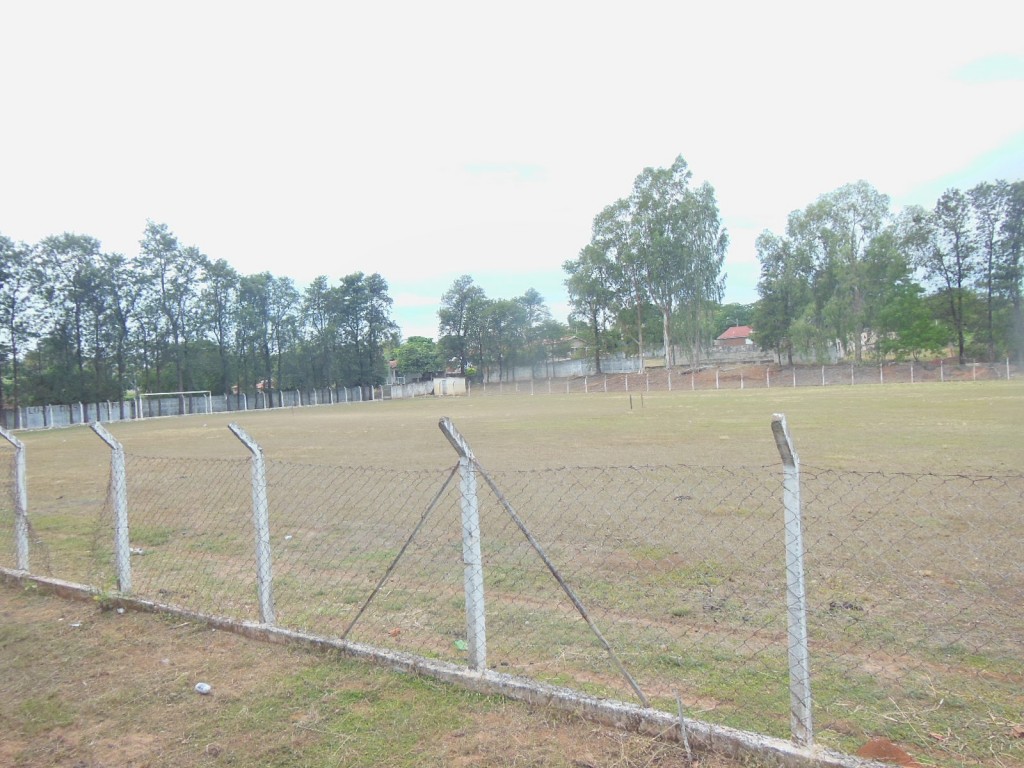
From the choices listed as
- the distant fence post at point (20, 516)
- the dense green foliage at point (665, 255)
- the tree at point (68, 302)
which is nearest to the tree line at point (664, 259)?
the dense green foliage at point (665, 255)

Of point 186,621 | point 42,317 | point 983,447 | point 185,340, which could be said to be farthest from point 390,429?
point 185,340

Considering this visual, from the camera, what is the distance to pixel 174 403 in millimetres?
59156

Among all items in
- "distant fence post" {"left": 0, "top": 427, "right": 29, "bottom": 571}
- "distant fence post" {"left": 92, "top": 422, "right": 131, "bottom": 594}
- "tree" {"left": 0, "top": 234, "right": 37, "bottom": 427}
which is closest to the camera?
"distant fence post" {"left": 92, "top": 422, "right": 131, "bottom": 594}

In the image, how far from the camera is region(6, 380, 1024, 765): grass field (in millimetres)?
3418

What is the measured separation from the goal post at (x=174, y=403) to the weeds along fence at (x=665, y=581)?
51.3m

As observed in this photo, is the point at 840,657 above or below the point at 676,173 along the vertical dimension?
below

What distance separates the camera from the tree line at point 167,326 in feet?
163

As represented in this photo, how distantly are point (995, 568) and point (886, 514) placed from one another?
5.96ft

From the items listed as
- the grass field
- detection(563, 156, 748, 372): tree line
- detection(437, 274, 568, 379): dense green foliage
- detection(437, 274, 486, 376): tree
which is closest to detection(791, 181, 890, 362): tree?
detection(563, 156, 748, 372): tree line

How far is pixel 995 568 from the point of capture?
17.1 ft

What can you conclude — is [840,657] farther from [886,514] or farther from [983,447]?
[983,447]

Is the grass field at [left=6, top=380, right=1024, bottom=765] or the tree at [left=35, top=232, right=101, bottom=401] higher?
the tree at [left=35, top=232, right=101, bottom=401]

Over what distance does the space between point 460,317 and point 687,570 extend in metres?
73.7

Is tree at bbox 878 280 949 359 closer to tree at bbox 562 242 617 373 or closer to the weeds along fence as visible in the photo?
tree at bbox 562 242 617 373
